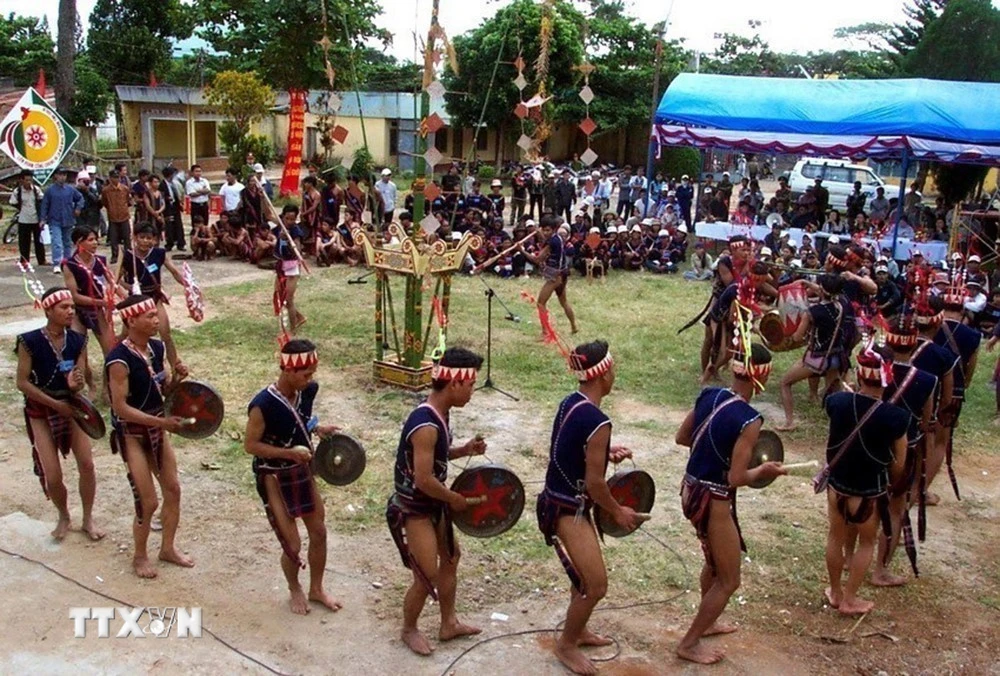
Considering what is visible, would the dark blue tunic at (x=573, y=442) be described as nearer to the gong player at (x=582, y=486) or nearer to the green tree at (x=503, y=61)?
the gong player at (x=582, y=486)

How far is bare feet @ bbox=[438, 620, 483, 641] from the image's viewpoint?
16.9ft

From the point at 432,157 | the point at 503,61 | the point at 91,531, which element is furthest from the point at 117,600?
the point at 503,61

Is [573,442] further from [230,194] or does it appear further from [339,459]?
[230,194]

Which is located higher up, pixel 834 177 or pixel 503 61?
pixel 503 61

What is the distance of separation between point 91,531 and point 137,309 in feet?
5.42

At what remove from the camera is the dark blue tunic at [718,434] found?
15.6 ft

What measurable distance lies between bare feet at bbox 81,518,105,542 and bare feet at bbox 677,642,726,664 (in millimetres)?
3805

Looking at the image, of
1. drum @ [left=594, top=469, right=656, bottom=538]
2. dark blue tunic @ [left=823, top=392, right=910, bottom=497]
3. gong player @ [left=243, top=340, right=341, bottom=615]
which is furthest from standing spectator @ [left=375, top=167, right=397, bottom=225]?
dark blue tunic @ [left=823, top=392, right=910, bottom=497]

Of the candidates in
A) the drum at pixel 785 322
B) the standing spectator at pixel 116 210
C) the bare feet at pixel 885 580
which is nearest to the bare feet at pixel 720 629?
the bare feet at pixel 885 580

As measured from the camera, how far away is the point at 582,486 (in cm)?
475

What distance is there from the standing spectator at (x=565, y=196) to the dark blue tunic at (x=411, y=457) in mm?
17382

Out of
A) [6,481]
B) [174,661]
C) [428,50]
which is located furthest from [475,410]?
[174,661]

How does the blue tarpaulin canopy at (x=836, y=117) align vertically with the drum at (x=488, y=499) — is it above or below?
above

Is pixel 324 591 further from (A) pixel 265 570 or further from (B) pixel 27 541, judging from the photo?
(B) pixel 27 541
